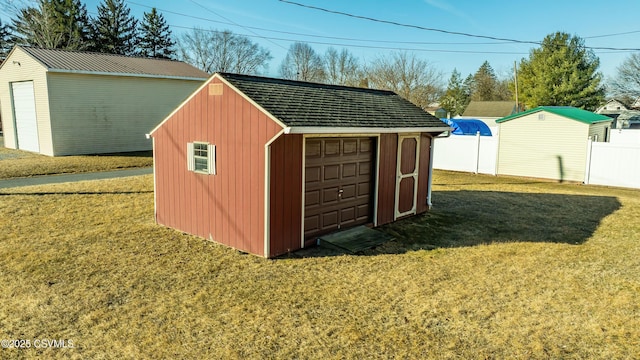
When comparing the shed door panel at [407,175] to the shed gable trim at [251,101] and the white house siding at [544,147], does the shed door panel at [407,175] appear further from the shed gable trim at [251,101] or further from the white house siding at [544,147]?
the white house siding at [544,147]

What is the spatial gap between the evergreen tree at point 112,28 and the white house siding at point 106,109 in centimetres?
2441

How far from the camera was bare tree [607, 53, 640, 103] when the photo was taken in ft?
152

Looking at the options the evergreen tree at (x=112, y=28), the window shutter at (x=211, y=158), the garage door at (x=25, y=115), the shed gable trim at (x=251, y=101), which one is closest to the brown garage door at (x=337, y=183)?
the shed gable trim at (x=251, y=101)

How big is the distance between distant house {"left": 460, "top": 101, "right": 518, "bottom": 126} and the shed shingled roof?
111 feet

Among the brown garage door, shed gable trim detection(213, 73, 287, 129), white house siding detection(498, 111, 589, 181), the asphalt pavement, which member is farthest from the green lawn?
white house siding detection(498, 111, 589, 181)

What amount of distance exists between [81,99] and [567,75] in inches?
1528

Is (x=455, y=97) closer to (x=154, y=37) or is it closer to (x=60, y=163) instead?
(x=154, y=37)

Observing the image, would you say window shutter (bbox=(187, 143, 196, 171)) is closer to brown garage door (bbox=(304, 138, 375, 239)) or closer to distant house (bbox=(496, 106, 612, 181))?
brown garage door (bbox=(304, 138, 375, 239))

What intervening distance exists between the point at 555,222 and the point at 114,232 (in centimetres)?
958

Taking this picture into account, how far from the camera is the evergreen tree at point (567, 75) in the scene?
127 ft

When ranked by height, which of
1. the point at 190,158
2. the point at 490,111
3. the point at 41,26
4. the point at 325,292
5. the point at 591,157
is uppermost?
the point at 41,26

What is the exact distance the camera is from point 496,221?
33.0ft

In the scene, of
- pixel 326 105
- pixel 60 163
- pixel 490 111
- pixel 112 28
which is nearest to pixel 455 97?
pixel 490 111

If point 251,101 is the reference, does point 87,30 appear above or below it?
above
